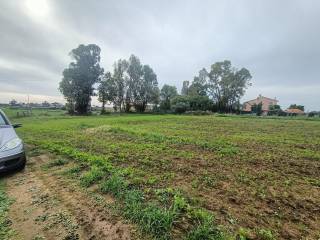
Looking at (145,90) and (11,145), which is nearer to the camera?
(11,145)

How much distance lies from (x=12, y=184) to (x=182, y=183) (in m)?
3.47

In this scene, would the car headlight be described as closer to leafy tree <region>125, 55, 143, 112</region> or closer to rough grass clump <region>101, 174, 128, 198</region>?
rough grass clump <region>101, 174, 128, 198</region>

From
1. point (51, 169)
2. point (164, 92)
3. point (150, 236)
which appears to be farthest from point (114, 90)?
point (150, 236)

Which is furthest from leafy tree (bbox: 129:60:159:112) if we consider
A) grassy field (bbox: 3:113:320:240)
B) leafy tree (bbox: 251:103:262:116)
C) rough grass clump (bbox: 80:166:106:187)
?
rough grass clump (bbox: 80:166:106:187)

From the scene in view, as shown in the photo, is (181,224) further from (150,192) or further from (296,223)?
(296,223)

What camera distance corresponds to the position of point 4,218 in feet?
9.87

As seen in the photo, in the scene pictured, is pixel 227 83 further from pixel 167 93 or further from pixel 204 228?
pixel 204 228

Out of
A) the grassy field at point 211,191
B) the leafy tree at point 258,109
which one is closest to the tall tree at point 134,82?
the leafy tree at point 258,109

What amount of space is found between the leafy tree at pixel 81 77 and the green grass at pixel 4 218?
4108cm

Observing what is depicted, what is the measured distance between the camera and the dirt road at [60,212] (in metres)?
2.66

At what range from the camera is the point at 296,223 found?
3.02m

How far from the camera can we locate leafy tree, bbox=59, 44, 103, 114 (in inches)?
1635

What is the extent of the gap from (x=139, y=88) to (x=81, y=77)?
16122mm

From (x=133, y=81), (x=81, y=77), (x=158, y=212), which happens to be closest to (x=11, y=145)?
(x=158, y=212)
